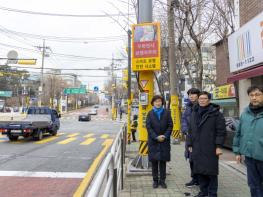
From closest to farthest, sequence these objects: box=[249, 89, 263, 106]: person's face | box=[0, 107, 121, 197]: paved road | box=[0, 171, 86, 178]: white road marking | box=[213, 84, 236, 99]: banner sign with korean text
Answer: box=[249, 89, 263, 106]: person's face
box=[0, 107, 121, 197]: paved road
box=[0, 171, 86, 178]: white road marking
box=[213, 84, 236, 99]: banner sign with korean text

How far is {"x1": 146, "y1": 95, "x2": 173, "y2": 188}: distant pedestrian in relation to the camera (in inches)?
276

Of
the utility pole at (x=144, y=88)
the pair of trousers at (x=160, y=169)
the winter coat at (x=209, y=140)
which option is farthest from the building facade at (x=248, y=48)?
the pair of trousers at (x=160, y=169)

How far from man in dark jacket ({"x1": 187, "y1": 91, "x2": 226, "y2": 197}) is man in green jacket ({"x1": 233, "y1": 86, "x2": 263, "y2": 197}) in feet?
1.89

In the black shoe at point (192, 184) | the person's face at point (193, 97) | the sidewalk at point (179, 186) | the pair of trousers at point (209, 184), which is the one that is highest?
the person's face at point (193, 97)

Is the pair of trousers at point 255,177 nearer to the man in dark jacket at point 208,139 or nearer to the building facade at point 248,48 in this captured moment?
the man in dark jacket at point 208,139

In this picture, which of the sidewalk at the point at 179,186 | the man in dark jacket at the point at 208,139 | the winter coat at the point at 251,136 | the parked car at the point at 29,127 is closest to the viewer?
the winter coat at the point at 251,136

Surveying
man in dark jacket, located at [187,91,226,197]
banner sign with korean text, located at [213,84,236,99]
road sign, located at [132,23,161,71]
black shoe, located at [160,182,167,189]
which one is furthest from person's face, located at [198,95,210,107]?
banner sign with korean text, located at [213,84,236,99]

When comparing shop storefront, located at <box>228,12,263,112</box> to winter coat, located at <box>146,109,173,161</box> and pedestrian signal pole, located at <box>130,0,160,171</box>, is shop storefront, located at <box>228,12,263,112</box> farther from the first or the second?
winter coat, located at <box>146,109,173,161</box>

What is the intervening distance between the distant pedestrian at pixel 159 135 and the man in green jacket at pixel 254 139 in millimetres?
1925

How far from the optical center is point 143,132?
899 centimetres

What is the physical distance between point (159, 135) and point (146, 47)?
2.68 m

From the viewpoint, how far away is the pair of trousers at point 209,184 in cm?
602

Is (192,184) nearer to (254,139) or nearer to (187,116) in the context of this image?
(187,116)

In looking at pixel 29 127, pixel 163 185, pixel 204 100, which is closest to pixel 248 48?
pixel 204 100
